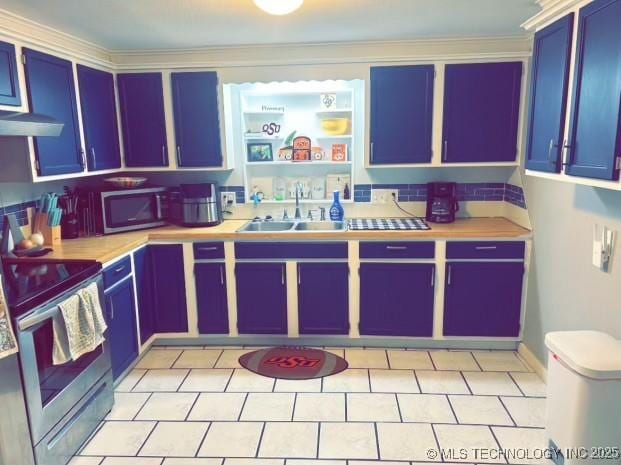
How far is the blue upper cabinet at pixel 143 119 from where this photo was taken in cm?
334

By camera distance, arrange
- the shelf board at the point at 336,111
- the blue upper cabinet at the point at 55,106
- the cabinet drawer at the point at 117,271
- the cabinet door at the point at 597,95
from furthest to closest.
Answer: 1. the shelf board at the point at 336,111
2. the cabinet drawer at the point at 117,271
3. the blue upper cabinet at the point at 55,106
4. the cabinet door at the point at 597,95

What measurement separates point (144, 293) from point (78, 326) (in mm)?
933

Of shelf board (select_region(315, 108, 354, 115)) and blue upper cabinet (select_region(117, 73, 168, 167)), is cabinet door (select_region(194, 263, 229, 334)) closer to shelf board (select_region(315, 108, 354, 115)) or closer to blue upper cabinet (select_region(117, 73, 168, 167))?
blue upper cabinet (select_region(117, 73, 168, 167))

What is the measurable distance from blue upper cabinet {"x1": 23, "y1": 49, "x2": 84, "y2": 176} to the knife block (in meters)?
0.40

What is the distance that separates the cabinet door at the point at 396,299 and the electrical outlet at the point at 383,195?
2.32 ft

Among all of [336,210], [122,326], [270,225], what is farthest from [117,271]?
[336,210]

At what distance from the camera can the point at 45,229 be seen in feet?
9.66

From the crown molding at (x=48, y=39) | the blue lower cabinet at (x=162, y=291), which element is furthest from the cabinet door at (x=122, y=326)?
the crown molding at (x=48, y=39)

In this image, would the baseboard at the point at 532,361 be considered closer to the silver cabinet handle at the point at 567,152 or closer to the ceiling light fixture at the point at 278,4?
the silver cabinet handle at the point at 567,152

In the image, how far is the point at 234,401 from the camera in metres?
2.64

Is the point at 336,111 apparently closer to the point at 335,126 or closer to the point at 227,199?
the point at 335,126

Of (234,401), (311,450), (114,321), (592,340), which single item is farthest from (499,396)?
(114,321)

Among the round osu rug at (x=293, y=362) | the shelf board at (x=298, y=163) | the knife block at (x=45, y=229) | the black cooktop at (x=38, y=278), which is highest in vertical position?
the shelf board at (x=298, y=163)

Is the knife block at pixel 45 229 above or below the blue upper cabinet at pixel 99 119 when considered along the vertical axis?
below
